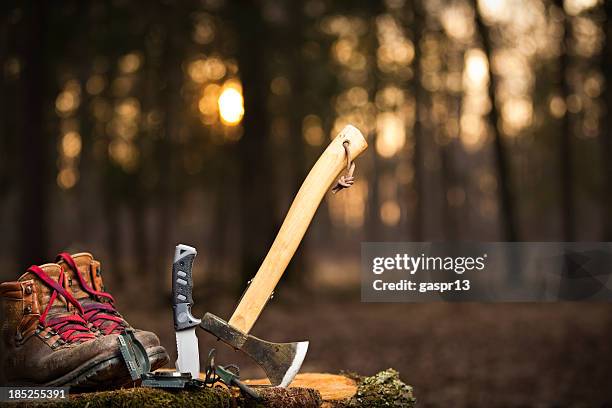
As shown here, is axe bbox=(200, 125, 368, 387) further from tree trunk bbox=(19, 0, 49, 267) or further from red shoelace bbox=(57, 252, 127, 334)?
tree trunk bbox=(19, 0, 49, 267)

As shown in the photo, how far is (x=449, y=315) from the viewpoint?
55.8 ft

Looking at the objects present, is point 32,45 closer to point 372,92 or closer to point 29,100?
point 29,100

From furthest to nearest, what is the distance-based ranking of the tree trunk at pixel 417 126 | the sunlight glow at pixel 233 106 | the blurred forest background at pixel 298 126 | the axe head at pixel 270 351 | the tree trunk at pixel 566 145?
the tree trunk at pixel 417 126 → the tree trunk at pixel 566 145 → the sunlight glow at pixel 233 106 → the blurred forest background at pixel 298 126 → the axe head at pixel 270 351

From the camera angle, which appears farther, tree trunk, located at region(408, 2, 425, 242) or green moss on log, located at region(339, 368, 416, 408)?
tree trunk, located at region(408, 2, 425, 242)

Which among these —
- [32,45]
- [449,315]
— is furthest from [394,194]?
[32,45]

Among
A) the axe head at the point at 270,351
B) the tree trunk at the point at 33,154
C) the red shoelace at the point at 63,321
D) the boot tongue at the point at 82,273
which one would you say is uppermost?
the tree trunk at the point at 33,154

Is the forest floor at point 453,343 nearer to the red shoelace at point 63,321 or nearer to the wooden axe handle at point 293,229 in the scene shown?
the wooden axe handle at point 293,229

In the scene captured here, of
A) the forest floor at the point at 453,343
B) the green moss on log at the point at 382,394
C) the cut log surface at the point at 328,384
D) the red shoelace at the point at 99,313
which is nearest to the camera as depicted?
the red shoelace at the point at 99,313

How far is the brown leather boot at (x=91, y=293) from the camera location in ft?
12.2

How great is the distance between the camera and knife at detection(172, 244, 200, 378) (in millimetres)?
3428

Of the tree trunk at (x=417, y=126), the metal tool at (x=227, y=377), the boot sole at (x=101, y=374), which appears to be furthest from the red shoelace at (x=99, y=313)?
the tree trunk at (x=417, y=126)

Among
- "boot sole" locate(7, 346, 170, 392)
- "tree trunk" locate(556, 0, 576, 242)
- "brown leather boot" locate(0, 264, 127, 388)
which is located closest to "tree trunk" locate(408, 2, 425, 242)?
"tree trunk" locate(556, 0, 576, 242)

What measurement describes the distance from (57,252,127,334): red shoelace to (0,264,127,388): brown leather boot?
0.05 m

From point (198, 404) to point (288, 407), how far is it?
1.37 feet
